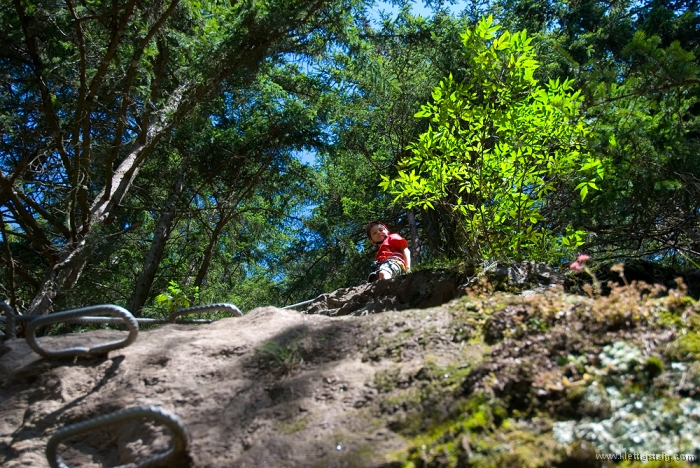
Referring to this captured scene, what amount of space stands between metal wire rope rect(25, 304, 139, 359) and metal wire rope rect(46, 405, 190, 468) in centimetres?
86

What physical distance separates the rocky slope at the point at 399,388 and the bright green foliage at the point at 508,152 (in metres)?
2.18

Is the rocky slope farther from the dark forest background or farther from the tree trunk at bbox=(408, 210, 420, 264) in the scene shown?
the tree trunk at bbox=(408, 210, 420, 264)

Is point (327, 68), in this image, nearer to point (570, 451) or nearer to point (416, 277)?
point (416, 277)

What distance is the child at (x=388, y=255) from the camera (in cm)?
756

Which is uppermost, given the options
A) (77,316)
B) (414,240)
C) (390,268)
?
(414,240)

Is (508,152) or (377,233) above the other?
(508,152)

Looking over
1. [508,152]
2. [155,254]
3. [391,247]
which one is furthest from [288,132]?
[508,152]

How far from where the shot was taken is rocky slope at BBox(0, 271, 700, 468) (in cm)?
257

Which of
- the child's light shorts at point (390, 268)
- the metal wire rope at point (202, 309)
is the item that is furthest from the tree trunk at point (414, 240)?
the metal wire rope at point (202, 309)

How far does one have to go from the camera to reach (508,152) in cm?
614

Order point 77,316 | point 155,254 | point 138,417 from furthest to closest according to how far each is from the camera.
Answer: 1. point 155,254
2. point 77,316
3. point 138,417

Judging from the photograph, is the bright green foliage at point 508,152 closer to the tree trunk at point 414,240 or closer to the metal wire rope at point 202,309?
the metal wire rope at point 202,309

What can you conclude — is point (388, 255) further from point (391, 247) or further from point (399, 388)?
point (399, 388)

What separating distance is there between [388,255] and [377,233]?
46 centimetres
